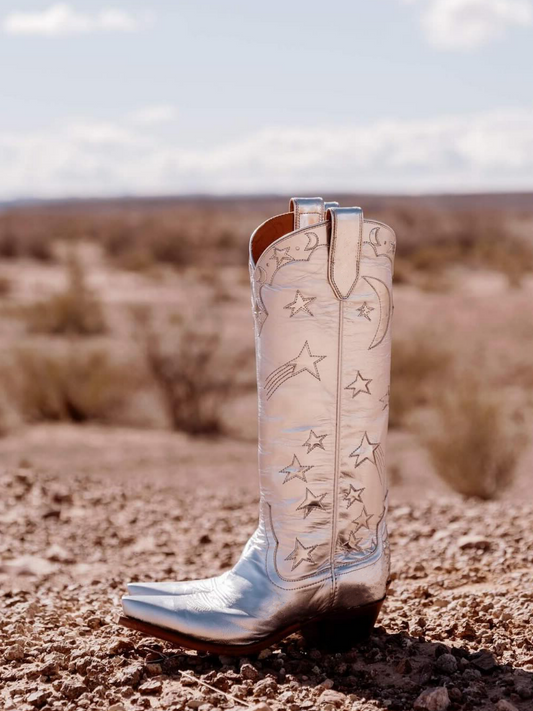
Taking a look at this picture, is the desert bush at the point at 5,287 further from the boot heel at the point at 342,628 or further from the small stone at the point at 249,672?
the small stone at the point at 249,672

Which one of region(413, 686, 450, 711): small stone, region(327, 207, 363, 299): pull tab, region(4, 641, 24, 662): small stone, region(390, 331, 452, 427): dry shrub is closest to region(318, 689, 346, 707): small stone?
region(413, 686, 450, 711): small stone

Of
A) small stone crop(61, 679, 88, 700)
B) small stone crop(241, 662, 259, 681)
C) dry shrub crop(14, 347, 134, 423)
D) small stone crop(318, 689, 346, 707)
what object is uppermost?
small stone crop(318, 689, 346, 707)

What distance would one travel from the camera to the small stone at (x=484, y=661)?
2322 millimetres

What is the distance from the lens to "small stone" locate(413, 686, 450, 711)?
2.10 m

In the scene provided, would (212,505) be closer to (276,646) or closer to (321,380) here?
(276,646)

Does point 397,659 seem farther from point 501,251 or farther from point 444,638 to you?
point 501,251

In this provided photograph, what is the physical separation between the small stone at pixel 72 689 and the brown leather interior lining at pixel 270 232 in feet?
3.96

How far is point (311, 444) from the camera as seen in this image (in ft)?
7.78

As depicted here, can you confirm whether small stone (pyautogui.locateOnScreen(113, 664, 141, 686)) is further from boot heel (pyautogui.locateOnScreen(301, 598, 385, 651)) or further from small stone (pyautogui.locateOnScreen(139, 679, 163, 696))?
boot heel (pyautogui.locateOnScreen(301, 598, 385, 651))

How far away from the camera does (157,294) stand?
20.6 meters

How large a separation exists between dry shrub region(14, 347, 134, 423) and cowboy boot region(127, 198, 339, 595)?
285 inches

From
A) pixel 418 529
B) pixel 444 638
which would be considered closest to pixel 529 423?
pixel 418 529

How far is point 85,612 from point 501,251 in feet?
86.1

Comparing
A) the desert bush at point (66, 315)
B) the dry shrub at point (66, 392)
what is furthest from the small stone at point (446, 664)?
the desert bush at point (66, 315)
